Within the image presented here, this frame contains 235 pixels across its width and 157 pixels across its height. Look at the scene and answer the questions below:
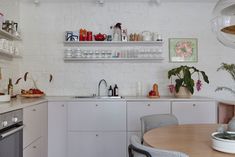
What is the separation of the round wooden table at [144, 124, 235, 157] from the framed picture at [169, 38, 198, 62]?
195 centimetres

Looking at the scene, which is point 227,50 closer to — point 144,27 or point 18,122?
point 144,27

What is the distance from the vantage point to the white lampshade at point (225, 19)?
184cm

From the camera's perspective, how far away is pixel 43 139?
135 inches

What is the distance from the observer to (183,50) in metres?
4.18

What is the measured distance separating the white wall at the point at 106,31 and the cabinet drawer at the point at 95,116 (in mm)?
594

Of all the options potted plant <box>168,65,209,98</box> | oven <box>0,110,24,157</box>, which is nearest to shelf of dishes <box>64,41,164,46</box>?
potted plant <box>168,65,209,98</box>

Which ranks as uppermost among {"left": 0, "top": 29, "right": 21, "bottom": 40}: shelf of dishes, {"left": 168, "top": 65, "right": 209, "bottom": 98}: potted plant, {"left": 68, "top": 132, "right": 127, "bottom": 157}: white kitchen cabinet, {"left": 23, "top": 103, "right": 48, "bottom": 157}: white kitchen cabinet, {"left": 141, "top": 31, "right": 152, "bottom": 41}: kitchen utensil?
{"left": 141, "top": 31, "right": 152, "bottom": 41}: kitchen utensil

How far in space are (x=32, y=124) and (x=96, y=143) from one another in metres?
1.00

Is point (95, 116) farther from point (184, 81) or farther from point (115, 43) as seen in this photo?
point (184, 81)

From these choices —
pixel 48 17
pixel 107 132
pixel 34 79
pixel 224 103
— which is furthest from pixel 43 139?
pixel 224 103

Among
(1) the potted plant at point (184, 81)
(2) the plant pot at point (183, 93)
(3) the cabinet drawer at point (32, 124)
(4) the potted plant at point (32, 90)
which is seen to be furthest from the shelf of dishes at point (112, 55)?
Answer: (3) the cabinet drawer at point (32, 124)

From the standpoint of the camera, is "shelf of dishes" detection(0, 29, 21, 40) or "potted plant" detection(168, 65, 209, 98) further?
"potted plant" detection(168, 65, 209, 98)

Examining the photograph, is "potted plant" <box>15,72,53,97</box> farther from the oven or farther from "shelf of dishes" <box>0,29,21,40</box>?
the oven

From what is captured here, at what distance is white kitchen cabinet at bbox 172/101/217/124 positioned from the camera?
363cm
